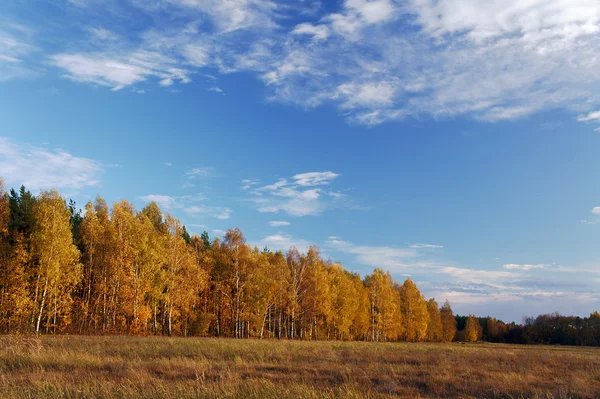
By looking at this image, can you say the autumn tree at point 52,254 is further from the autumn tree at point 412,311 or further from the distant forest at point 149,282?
the autumn tree at point 412,311

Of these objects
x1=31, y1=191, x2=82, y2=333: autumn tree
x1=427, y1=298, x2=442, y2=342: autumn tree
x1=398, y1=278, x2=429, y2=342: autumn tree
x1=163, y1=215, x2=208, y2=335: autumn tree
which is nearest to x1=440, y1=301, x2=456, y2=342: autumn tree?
x1=427, y1=298, x2=442, y2=342: autumn tree

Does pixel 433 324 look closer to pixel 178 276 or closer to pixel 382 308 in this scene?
pixel 382 308

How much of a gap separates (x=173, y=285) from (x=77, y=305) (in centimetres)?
1147

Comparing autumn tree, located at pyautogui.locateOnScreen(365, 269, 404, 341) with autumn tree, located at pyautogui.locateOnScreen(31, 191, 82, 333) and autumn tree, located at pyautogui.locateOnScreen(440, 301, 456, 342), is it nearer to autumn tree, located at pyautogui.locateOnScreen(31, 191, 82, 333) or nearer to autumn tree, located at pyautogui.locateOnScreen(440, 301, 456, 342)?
autumn tree, located at pyautogui.locateOnScreen(440, 301, 456, 342)

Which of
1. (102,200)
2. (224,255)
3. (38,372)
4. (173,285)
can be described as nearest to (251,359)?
(38,372)

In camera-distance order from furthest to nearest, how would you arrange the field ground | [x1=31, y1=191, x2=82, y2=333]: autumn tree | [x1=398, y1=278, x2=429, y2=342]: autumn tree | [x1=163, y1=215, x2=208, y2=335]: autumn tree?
1. [x1=398, y1=278, x2=429, y2=342]: autumn tree
2. [x1=163, y1=215, x2=208, y2=335]: autumn tree
3. [x1=31, y1=191, x2=82, y2=333]: autumn tree
4. the field ground

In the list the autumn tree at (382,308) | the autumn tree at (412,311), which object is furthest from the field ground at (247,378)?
the autumn tree at (412,311)

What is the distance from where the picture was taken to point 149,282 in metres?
39.8

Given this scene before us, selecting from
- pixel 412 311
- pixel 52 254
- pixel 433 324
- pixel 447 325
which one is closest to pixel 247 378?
pixel 52 254

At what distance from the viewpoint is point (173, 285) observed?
42500 mm

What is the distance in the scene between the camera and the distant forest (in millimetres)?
33750

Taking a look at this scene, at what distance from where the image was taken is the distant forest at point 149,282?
111 ft

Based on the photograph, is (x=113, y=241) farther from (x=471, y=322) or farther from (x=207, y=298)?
(x=471, y=322)

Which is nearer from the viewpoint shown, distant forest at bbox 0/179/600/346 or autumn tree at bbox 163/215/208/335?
distant forest at bbox 0/179/600/346
